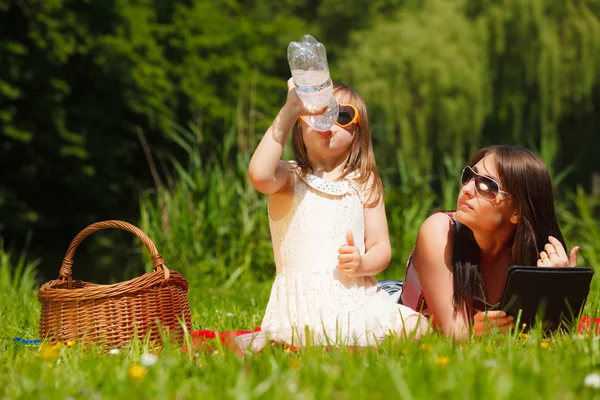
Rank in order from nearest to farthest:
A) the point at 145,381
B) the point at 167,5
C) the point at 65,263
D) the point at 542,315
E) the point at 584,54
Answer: the point at 145,381 < the point at 542,315 < the point at 65,263 < the point at 584,54 < the point at 167,5

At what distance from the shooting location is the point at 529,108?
12945 millimetres

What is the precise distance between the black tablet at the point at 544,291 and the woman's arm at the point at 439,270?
8.4 inches

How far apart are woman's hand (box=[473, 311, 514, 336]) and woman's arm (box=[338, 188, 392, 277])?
1.19ft

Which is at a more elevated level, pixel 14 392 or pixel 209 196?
pixel 209 196

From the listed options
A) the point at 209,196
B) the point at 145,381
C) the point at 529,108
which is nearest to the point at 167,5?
the point at 529,108

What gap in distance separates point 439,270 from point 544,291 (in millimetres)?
410

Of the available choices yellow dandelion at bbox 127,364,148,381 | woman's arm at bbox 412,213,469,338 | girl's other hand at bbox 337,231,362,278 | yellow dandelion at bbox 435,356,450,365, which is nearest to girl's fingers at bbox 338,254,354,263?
girl's other hand at bbox 337,231,362,278

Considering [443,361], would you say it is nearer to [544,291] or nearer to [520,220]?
[544,291]

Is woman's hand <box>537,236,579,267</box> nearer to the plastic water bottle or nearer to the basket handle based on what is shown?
the plastic water bottle

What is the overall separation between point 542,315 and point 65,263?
1719 millimetres

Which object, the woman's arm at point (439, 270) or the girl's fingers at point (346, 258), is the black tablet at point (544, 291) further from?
the girl's fingers at point (346, 258)

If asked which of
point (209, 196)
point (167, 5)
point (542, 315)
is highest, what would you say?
point (167, 5)

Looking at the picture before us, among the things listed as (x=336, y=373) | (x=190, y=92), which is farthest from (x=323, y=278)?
(x=190, y=92)

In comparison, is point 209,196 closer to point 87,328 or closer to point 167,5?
point 87,328
